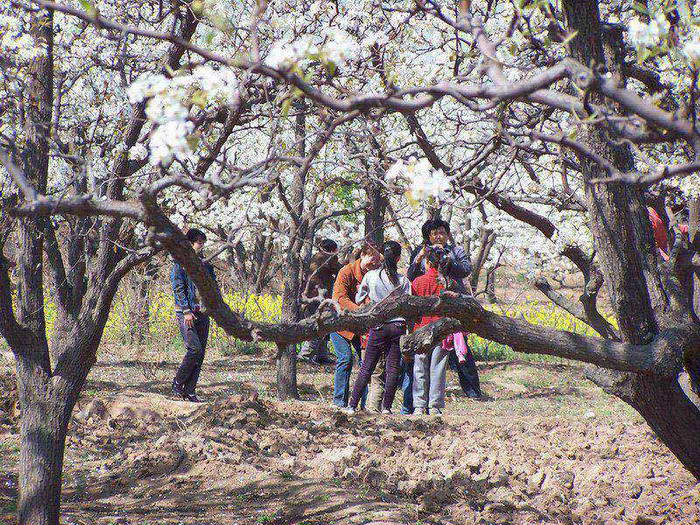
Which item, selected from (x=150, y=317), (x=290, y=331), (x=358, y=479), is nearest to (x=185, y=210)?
(x=150, y=317)

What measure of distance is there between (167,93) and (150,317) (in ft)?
32.8

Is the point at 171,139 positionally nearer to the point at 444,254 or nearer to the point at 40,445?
the point at 40,445

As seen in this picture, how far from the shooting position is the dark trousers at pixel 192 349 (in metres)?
8.08

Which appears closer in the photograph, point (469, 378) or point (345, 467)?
point (345, 467)

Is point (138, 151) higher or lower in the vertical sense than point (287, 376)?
higher

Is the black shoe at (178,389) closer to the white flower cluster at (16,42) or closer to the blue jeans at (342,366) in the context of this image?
the blue jeans at (342,366)

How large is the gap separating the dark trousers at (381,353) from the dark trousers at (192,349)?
5.80ft

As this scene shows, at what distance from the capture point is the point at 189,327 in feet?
26.6

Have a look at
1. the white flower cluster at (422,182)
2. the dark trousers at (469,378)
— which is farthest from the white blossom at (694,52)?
the dark trousers at (469,378)

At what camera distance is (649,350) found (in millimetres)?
4031

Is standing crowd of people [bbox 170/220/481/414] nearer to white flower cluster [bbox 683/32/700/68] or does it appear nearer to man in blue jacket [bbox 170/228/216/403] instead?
man in blue jacket [bbox 170/228/216/403]

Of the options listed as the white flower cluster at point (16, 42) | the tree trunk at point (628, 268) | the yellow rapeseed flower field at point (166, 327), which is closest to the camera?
the tree trunk at point (628, 268)

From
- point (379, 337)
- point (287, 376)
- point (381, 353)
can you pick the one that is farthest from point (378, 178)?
point (287, 376)

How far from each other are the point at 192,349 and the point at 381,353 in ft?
6.69
